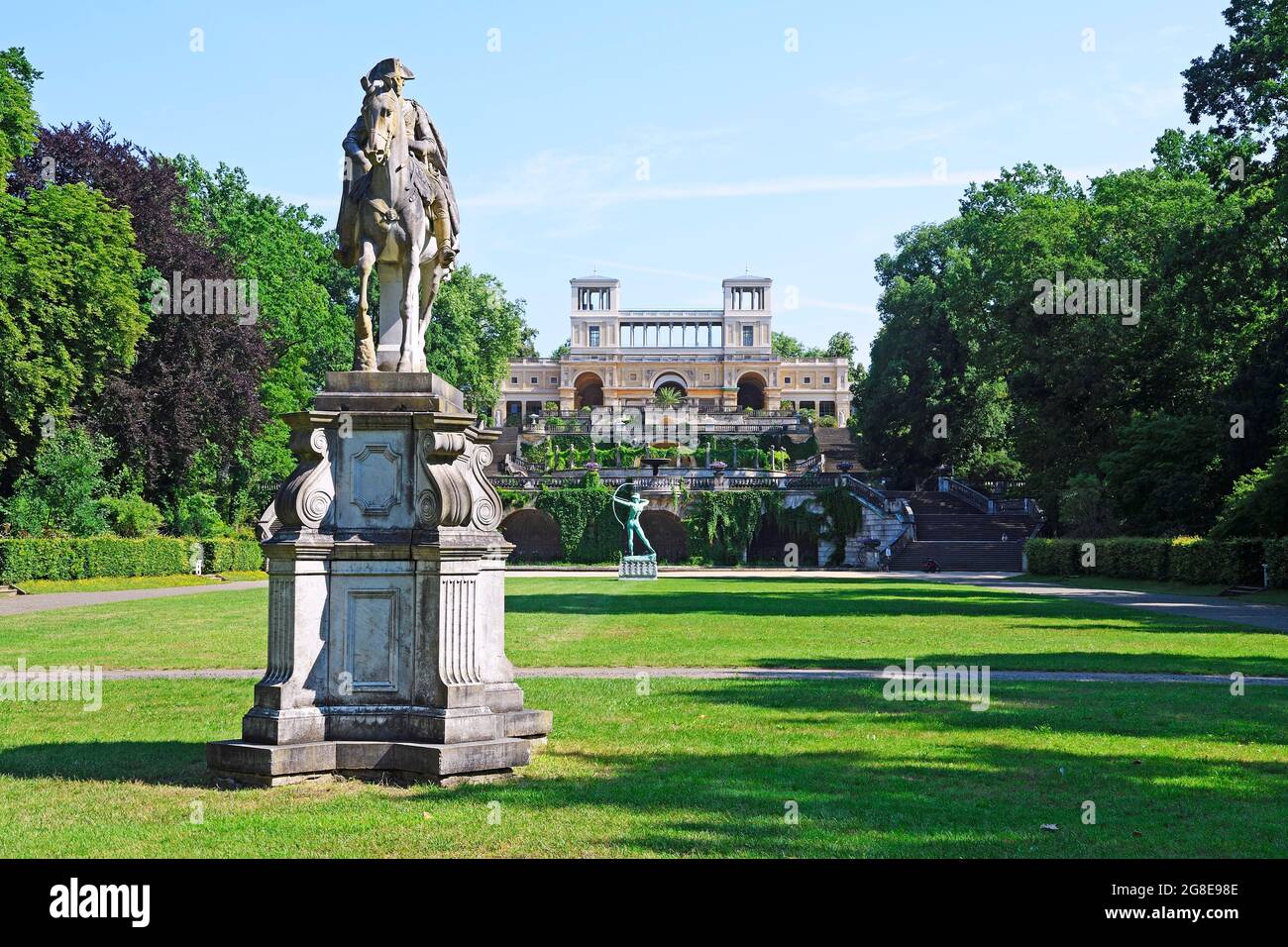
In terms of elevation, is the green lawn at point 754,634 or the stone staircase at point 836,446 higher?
the stone staircase at point 836,446

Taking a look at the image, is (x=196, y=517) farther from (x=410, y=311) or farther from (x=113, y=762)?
(x=410, y=311)

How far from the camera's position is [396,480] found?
27.5 feet

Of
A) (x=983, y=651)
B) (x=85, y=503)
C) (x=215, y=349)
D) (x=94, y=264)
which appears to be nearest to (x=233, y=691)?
(x=983, y=651)

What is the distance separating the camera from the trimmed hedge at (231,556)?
42812mm

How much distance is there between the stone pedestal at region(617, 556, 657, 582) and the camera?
4431 centimetres

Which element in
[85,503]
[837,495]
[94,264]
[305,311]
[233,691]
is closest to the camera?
[233,691]

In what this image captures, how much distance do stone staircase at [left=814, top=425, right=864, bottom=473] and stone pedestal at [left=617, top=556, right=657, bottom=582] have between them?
3764 cm

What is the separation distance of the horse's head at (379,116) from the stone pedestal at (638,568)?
35591 mm

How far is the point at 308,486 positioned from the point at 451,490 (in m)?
0.91

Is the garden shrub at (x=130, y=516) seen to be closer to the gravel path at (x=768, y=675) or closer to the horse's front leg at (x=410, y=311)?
the gravel path at (x=768, y=675)

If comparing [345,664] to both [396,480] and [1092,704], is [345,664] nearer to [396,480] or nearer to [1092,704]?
[396,480]

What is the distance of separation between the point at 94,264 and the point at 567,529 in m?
32.5

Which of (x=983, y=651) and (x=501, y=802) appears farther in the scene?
(x=983, y=651)

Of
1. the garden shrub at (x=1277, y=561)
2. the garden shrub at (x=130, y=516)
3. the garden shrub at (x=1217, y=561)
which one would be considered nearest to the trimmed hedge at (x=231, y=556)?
the garden shrub at (x=130, y=516)
